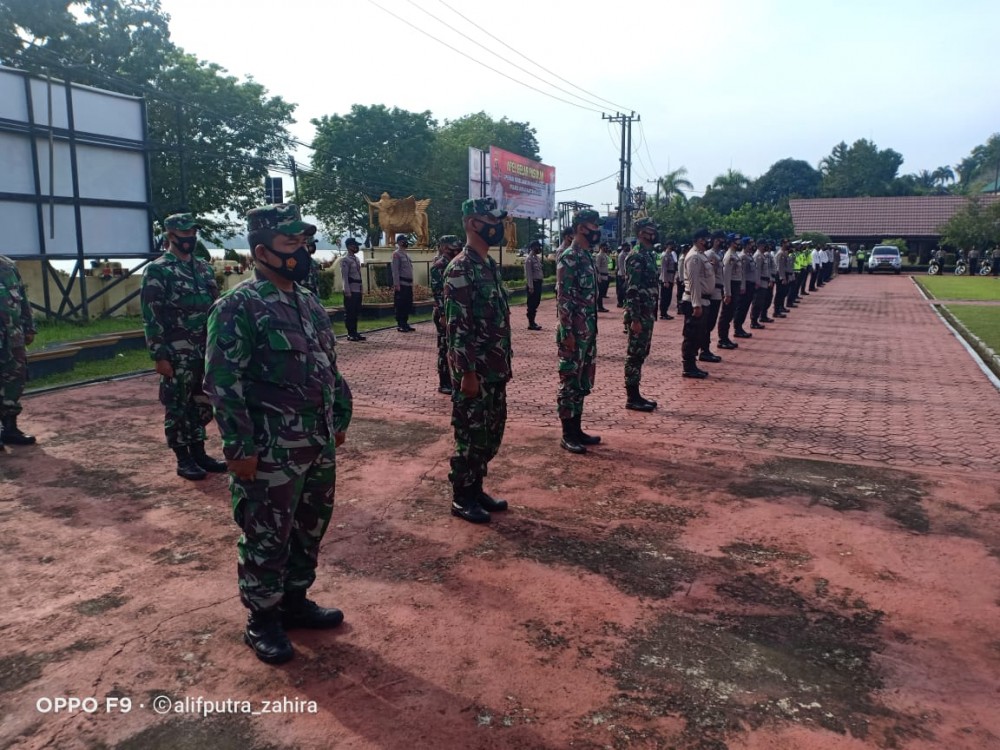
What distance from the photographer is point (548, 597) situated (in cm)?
345

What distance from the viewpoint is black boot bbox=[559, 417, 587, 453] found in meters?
5.80

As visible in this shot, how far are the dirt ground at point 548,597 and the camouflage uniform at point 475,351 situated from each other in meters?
0.46

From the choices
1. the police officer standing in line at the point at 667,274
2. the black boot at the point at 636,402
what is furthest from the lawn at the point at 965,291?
the black boot at the point at 636,402

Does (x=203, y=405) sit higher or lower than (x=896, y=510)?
higher

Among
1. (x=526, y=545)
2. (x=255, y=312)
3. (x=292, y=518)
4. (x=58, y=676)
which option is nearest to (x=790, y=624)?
(x=526, y=545)

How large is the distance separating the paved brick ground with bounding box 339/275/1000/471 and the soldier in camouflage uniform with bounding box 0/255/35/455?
315 cm

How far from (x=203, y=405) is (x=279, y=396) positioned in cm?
270

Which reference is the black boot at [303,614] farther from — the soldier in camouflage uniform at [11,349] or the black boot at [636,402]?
the black boot at [636,402]

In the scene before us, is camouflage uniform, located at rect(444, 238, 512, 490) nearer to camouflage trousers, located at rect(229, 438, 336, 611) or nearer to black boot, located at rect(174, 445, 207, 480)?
camouflage trousers, located at rect(229, 438, 336, 611)

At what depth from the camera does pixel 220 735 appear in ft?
8.09

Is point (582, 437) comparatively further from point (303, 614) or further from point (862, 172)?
point (862, 172)

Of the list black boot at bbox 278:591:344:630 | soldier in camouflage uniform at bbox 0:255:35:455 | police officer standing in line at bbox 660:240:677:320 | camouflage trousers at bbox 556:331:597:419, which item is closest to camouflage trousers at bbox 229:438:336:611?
black boot at bbox 278:591:344:630

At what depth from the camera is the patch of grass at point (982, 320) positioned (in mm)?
12139

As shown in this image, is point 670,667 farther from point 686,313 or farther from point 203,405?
point 686,313
